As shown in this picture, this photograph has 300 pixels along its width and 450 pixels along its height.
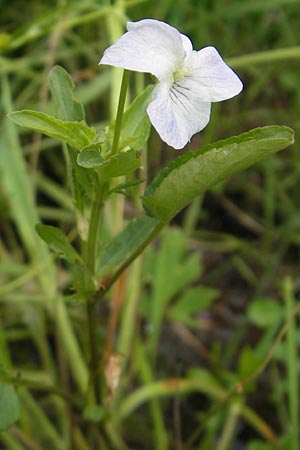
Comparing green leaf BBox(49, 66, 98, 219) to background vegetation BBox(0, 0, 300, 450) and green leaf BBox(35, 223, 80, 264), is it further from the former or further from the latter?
background vegetation BBox(0, 0, 300, 450)

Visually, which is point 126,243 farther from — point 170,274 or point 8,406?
point 170,274

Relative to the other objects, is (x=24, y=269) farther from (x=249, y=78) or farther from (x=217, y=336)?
(x=249, y=78)

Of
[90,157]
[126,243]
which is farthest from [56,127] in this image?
[126,243]

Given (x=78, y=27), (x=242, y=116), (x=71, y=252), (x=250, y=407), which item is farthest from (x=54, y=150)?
(x=71, y=252)

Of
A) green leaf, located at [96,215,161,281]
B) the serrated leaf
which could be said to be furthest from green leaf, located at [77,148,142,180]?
green leaf, located at [96,215,161,281]

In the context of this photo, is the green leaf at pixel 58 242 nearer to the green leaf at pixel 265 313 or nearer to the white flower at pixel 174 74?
the white flower at pixel 174 74

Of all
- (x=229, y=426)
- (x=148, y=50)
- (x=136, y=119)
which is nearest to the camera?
(x=148, y=50)
